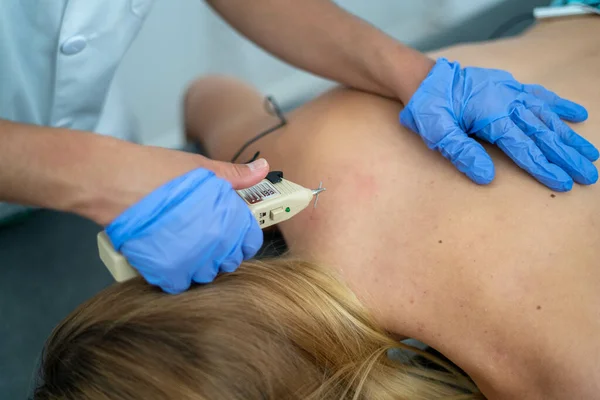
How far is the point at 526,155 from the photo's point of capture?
767mm

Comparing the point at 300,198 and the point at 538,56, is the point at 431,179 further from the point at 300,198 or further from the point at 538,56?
the point at 538,56

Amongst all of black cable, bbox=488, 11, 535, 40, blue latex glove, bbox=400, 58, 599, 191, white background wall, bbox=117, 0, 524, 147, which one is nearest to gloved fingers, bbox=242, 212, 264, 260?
blue latex glove, bbox=400, 58, 599, 191

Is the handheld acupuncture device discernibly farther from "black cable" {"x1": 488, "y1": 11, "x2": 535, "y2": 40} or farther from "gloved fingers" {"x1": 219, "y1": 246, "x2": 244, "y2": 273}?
"black cable" {"x1": 488, "y1": 11, "x2": 535, "y2": 40}

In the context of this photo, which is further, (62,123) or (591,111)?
(62,123)

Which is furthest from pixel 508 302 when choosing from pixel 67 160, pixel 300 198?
pixel 67 160

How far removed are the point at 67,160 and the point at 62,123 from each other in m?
0.46

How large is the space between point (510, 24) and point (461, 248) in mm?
1228

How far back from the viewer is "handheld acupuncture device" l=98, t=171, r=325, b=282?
652 mm

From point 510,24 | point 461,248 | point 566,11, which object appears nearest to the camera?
point 461,248

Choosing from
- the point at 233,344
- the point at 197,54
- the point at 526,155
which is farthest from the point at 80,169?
the point at 197,54

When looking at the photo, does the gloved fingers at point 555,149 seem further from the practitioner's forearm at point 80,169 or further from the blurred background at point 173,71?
the blurred background at point 173,71

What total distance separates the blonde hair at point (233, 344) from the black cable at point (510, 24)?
128 cm

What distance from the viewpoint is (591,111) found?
87 cm

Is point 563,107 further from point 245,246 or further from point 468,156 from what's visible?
point 245,246
